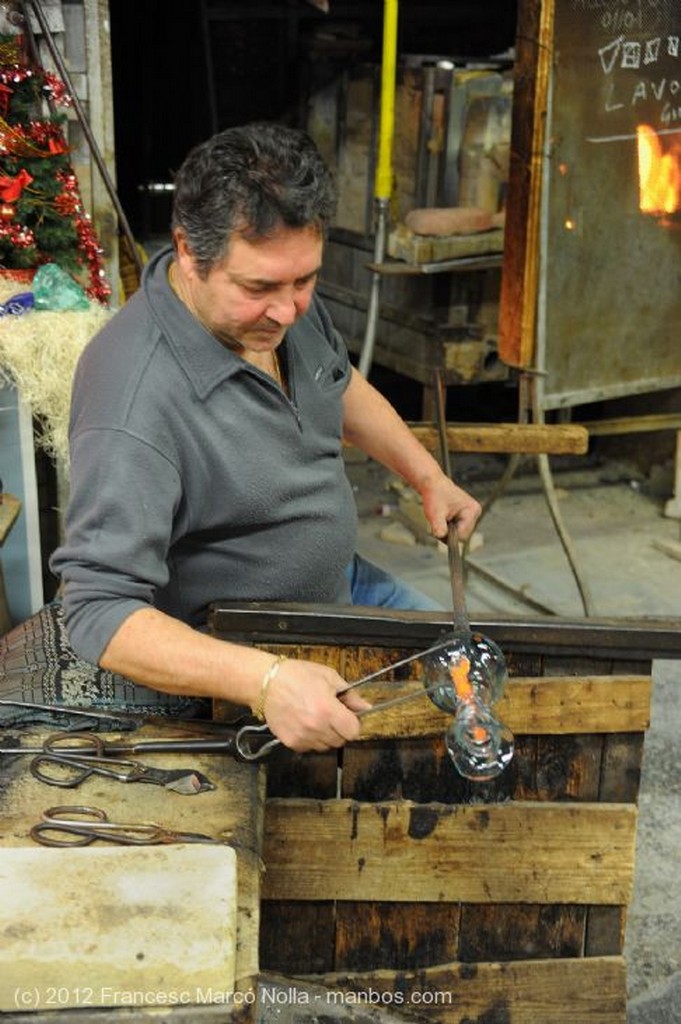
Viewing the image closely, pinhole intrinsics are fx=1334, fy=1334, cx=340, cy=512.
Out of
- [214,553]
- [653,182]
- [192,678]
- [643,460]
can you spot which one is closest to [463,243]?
[653,182]

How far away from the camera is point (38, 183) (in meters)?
5.14

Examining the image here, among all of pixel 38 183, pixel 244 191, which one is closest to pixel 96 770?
pixel 244 191

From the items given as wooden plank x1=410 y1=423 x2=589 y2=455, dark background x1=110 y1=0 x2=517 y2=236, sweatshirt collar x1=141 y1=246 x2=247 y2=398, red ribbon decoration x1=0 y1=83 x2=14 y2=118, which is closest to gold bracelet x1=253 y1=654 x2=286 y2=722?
sweatshirt collar x1=141 y1=246 x2=247 y2=398

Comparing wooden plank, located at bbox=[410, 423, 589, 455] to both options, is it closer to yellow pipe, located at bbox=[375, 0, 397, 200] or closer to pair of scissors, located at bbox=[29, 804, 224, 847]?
yellow pipe, located at bbox=[375, 0, 397, 200]

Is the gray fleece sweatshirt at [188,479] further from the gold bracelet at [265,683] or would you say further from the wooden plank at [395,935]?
the wooden plank at [395,935]

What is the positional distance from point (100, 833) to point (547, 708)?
0.96 metres

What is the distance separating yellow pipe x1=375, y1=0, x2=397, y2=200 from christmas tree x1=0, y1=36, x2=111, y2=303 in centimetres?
152

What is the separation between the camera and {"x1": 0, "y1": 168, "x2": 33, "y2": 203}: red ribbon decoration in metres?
4.98

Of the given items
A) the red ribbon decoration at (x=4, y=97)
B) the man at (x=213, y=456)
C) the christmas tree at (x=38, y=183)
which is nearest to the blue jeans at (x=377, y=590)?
the man at (x=213, y=456)

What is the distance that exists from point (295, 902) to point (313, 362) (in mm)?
1214

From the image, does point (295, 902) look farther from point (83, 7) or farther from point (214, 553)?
point (83, 7)

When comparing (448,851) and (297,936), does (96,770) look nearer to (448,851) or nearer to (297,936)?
(297,936)

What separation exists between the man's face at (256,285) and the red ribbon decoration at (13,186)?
2.53 meters

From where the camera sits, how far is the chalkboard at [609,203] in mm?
5336
